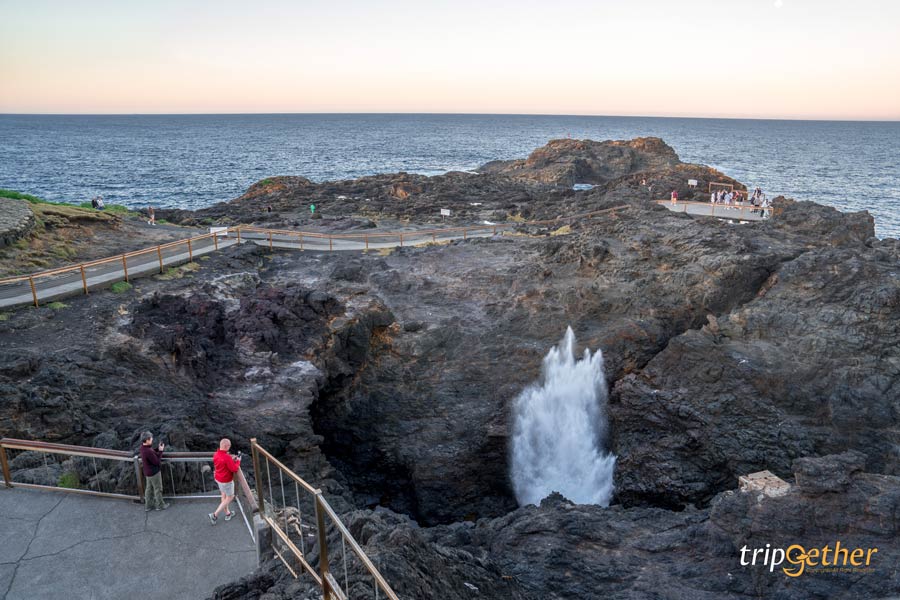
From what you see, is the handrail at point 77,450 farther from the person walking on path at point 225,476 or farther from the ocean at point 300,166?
the ocean at point 300,166

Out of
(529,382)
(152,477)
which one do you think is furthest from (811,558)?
(529,382)

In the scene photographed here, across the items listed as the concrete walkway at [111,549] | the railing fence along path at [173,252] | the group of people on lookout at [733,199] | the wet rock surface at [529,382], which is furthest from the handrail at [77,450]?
the group of people on lookout at [733,199]

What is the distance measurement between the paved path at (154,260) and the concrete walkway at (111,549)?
11.2 m

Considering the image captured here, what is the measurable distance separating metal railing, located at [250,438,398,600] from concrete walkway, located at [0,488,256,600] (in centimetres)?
48

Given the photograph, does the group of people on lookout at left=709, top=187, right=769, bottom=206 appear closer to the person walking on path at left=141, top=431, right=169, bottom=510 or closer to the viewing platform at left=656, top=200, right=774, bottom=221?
the viewing platform at left=656, top=200, right=774, bottom=221

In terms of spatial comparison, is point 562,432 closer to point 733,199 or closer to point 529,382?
point 529,382

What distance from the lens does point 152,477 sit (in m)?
8.05

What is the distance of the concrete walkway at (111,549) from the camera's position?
22.1 ft

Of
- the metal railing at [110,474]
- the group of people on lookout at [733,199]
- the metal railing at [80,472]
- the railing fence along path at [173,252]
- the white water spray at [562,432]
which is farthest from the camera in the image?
the group of people on lookout at [733,199]

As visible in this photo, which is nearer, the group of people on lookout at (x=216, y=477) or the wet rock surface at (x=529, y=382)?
the group of people on lookout at (x=216, y=477)

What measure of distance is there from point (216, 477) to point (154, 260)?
55.3 ft

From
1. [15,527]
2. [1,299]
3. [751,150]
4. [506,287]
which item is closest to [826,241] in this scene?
[506,287]

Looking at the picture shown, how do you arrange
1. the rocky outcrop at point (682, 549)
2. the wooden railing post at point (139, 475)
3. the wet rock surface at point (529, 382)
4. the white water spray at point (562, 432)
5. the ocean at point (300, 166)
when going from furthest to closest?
the ocean at point (300, 166) < the white water spray at point (562, 432) < the wet rock surface at point (529, 382) < the wooden railing post at point (139, 475) < the rocky outcrop at point (682, 549)

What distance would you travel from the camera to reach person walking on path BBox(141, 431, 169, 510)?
7953 millimetres
